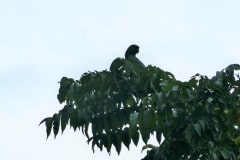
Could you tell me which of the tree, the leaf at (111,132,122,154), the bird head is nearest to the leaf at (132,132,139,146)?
the tree

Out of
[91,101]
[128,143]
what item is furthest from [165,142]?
[91,101]

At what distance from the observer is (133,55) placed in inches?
171

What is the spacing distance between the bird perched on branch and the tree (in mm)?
73

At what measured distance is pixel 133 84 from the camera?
13.8ft

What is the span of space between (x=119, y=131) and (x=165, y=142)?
36 cm

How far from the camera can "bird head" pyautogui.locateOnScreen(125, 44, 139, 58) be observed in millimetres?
4350

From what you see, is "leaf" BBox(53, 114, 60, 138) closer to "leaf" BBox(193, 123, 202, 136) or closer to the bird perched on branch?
the bird perched on branch

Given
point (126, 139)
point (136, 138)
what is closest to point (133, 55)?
point (126, 139)

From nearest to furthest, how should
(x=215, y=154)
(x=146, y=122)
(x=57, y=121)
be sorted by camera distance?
(x=146, y=122)
(x=215, y=154)
(x=57, y=121)

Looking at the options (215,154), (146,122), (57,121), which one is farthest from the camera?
(57,121)

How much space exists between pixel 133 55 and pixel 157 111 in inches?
26.7

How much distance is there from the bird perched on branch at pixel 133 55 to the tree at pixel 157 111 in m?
0.07

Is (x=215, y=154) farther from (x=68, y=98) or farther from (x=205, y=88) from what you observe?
(x=68, y=98)

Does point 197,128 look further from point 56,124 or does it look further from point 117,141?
point 56,124
